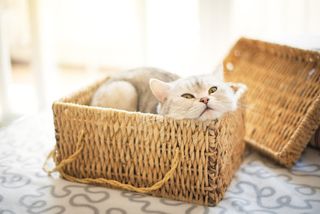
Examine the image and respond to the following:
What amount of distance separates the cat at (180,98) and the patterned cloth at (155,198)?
0.93 ft

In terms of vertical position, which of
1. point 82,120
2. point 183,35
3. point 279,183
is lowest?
point 279,183

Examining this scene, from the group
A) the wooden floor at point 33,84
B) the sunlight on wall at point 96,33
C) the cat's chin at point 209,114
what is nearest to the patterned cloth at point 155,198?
the cat's chin at point 209,114

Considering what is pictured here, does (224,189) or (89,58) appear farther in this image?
(89,58)

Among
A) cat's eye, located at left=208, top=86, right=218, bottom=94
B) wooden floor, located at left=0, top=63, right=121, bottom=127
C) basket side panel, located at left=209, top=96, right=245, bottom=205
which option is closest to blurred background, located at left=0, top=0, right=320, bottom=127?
wooden floor, located at left=0, top=63, right=121, bottom=127

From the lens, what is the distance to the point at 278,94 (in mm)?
1715

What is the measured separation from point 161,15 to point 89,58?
0.77 metres

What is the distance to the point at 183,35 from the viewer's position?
7.89ft

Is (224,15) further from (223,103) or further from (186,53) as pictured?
(223,103)

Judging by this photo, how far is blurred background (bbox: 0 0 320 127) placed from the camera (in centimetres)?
218

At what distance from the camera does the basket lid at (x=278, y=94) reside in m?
Answer: 1.57

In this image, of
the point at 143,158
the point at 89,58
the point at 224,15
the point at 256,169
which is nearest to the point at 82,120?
the point at 143,158

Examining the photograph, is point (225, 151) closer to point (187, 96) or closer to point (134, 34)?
point (187, 96)

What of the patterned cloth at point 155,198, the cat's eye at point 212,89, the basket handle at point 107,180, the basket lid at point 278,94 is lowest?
the patterned cloth at point 155,198

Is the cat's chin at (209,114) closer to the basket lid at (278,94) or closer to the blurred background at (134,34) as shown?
the basket lid at (278,94)
